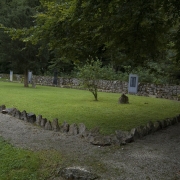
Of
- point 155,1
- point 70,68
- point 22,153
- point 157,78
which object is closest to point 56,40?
point 155,1

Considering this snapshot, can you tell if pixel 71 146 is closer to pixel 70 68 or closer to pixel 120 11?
pixel 120 11

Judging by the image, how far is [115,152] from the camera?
475 centimetres

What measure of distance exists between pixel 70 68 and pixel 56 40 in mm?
31334

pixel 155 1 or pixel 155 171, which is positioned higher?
pixel 155 1

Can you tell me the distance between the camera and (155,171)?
3.95 metres

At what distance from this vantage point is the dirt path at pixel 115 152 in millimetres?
3885

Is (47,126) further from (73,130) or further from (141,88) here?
(141,88)

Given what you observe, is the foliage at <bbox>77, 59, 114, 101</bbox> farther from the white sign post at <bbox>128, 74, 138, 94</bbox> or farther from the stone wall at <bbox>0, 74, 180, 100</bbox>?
the stone wall at <bbox>0, 74, 180, 100</bbox>

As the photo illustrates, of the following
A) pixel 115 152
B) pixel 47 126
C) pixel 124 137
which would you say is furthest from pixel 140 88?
pixel 115 152

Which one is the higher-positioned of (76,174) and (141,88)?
(141,88)

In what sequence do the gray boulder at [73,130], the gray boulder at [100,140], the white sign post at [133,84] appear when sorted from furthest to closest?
1. the white sign post at [133,84]
2. the gray boulder at [73,130]
3. the gray boulder at [100,140]

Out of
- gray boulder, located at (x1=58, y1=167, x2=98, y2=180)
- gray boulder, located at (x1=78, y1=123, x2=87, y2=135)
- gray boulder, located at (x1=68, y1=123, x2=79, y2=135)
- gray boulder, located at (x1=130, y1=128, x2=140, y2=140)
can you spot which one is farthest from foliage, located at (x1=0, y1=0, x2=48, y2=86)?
gray boulder, located at (x1=58, y1=167, x2=98, y2=180)

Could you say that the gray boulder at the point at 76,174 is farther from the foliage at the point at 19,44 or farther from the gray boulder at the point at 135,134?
the foliage at the point at 19,44

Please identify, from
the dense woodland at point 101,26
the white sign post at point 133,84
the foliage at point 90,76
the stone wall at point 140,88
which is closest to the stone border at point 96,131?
the dense woodland at point 101,26
